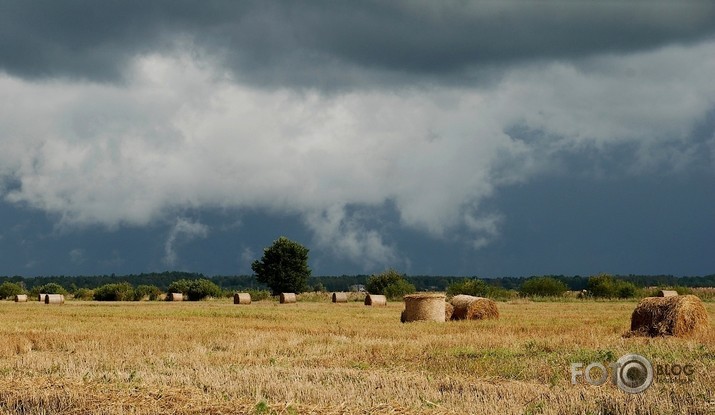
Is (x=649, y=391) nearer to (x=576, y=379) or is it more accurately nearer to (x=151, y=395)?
(x=576, y=379)

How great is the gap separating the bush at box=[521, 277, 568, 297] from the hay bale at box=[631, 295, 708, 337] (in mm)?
43716

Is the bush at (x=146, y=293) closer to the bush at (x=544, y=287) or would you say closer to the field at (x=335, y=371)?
the bush at (x=544, y=287)

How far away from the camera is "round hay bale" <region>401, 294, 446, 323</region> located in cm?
2758

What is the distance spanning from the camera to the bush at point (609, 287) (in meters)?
62.6

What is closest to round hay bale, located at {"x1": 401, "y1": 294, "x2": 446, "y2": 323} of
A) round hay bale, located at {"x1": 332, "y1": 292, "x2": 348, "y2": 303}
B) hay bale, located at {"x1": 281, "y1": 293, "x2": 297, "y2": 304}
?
round hay bale, located at {"x1": 332, "y1": 292, "x2": 348, "y2": 303}

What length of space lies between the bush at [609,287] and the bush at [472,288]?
8.86m

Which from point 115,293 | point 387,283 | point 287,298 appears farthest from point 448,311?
point 115,293

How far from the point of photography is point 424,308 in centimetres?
2758

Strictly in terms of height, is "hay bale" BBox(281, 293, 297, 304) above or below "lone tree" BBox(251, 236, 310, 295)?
below

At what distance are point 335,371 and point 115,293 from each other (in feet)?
231

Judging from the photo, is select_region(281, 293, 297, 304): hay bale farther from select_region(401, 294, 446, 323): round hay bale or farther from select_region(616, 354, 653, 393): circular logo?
select_region(616, 354, 653, 393): circular logo

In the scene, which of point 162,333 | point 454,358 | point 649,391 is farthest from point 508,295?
point 649,391

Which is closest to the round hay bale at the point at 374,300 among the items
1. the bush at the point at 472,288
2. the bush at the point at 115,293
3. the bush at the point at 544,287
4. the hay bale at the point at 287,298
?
the hay bale at the point at 287,298

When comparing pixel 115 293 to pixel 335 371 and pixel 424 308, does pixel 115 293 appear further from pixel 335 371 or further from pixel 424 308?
pixel 335 371
